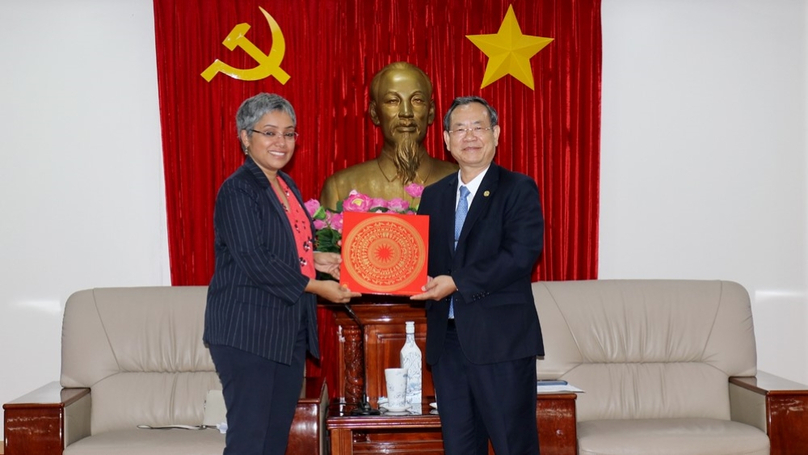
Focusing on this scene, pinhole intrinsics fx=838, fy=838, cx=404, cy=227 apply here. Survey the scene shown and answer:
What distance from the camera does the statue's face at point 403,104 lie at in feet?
12.6

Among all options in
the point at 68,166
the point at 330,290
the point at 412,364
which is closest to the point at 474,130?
the point at 330,290

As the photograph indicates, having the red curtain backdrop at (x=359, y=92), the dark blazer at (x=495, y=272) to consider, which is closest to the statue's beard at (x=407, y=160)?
the red curtain backdrop at (x=359, y=92)

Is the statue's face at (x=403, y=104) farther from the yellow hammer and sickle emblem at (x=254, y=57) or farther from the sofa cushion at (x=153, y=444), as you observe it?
the sofa cushion at (x=153, y=444)

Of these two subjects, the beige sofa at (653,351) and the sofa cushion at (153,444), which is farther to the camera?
the beige sofa at (653,351)

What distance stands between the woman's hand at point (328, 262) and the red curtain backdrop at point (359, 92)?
4.90 feet

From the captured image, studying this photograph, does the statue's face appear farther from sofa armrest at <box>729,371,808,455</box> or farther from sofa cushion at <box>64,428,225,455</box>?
sofa armrest at <box>729,371,808,455</box>

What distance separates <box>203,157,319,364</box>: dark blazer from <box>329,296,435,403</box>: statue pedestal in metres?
1.08

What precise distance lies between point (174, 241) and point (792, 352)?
127 inches

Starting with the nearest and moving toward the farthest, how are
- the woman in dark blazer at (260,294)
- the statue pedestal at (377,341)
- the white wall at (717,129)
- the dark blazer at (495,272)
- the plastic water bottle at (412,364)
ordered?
the woman in dark blazer at (260,294) → the dark blazer at (495,272) → the plastic water bottle at (412,364) → the statue pedestal at (377,341) → the white wall at (717,129)

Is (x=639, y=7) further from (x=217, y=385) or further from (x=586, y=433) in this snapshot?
(x=217, y=385)

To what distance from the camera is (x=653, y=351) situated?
3.69 meters

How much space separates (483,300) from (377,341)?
1162 millimetres

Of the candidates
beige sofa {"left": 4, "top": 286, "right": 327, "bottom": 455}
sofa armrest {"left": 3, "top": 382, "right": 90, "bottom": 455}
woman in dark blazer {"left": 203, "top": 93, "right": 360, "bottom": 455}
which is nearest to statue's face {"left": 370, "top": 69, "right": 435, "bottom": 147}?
beige sofa {"left": 4, "top": 286, "right": 327, "bottom": 455}

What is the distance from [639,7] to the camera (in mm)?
4352
